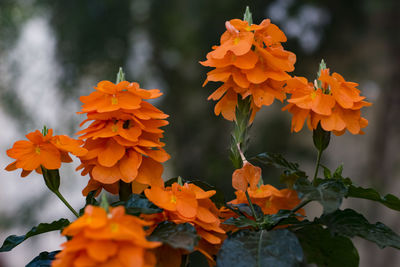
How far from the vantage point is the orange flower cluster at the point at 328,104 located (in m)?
0.44

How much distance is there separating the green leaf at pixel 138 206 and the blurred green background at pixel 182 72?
5.45ft

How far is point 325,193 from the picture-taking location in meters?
0.39

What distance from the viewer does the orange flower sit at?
448 mm

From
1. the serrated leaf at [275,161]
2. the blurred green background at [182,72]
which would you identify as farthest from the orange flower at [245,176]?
the blurred green background at [182,72]

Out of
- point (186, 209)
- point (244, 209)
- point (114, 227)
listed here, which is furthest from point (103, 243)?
point (244, 209)

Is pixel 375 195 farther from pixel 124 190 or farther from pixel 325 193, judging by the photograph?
pixel 124 190

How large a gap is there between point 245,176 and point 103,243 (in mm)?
196

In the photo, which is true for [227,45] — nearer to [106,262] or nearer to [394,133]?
[106,262]

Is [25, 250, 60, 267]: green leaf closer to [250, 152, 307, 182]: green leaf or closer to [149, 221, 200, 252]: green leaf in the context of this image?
[149, 221, 200, 252]: green leaf

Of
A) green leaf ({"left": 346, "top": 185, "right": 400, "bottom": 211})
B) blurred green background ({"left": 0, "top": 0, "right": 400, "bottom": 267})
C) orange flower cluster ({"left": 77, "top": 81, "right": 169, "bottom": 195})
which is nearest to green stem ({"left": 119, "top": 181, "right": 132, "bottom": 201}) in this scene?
orange flower cluster ({"left": 77, "top": 81, "right": 169, "bottom": 195})

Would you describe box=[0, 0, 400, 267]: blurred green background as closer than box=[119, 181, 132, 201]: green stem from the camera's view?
No

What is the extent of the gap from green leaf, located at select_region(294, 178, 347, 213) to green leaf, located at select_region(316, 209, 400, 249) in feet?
0.10

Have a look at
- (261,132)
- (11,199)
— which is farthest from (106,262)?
(11,199)

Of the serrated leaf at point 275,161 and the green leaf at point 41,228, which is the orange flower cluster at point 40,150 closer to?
the green leaf at point 41,228
